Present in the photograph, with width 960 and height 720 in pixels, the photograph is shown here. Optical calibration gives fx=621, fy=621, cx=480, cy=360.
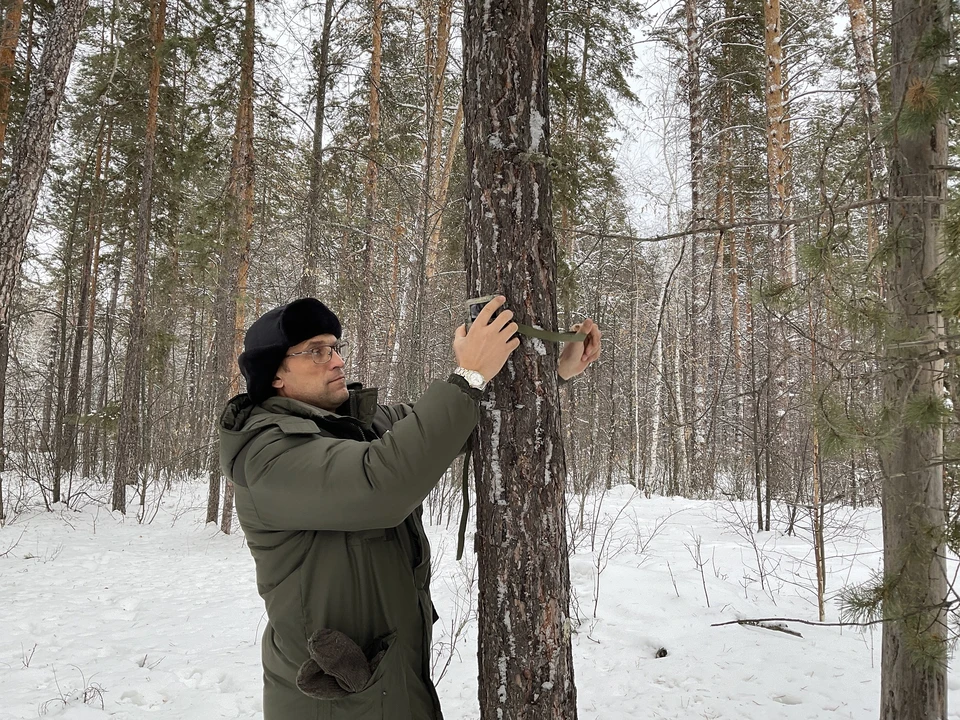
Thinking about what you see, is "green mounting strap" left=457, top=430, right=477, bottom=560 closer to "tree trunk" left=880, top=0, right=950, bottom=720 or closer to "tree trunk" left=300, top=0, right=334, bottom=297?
"tree trunk" left=880, top=0, right=950, bottom=720

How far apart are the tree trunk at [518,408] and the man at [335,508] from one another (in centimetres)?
22

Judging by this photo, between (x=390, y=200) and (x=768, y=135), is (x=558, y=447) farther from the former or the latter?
(x=390, y=200)

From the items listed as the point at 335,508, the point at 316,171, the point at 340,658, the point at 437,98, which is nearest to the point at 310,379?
the point at 335,508

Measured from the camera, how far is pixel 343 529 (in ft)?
5.29

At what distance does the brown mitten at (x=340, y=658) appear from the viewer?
1.62m

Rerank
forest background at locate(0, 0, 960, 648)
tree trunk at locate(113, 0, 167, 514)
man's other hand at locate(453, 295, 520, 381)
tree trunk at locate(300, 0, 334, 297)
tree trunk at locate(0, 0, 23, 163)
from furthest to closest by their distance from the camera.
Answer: tree trunk at locate(113, 0, 167, 514)
tree trunk at locate(0, 0, 23, 163)
tree trunk at locate(300, 0, 334, 297)
forest background at locate(0, 0, 960, 648)
man's other hand at locate(453, 295, 520, 381)

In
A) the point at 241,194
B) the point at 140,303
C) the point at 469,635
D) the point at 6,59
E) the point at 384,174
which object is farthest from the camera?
the point at 140,303

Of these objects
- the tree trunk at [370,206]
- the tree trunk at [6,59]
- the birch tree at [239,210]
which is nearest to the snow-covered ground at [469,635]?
the birch tree at [239,210]

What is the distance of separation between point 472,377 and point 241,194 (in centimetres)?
844

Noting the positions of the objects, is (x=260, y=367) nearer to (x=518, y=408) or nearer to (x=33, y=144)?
(x=518, y=408)

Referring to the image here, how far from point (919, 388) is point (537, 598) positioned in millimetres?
2168

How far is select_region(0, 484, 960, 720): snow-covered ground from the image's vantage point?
370 centimetres

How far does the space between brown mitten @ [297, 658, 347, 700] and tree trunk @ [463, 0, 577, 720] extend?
61cm

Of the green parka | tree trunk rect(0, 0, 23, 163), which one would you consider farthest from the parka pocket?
tree trunk rect(0, 0, 23, 163)
